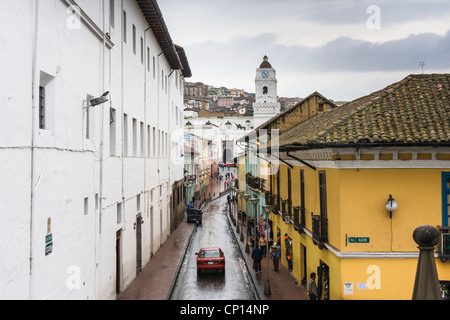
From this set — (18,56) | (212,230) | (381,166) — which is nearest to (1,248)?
(18,56)

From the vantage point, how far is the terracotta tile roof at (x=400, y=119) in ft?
34.0

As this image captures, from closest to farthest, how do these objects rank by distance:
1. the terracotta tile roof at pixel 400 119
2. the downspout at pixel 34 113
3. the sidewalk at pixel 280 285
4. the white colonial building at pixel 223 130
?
the downspout at pixel 34 113
the terracotta tile roof at pixel 400 119
the sidewalk at pixel 280 285
the white colonial building at pixel 223 130

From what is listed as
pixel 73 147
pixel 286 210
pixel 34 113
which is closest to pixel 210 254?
pixel 286 210

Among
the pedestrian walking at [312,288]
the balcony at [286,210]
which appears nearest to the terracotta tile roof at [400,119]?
the pedestrian walking at [312,288]

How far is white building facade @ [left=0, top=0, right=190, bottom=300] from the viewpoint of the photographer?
712 cm

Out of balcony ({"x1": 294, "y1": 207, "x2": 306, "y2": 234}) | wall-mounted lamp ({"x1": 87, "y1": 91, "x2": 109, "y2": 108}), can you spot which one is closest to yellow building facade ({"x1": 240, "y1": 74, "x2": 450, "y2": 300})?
balcony ({"x1": 294, "y1": 207, "x2": 306, "y2": 234})

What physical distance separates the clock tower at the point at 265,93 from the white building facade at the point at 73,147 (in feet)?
127

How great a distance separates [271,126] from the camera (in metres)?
27.2

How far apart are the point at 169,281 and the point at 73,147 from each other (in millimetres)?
9296

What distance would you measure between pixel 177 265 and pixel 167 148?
10707 mm

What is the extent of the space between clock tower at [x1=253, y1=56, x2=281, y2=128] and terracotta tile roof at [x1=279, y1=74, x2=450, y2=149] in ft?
148

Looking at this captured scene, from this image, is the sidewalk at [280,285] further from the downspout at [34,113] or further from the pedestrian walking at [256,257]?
the downspout at [34,113]

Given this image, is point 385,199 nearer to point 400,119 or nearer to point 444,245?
point 444,245
